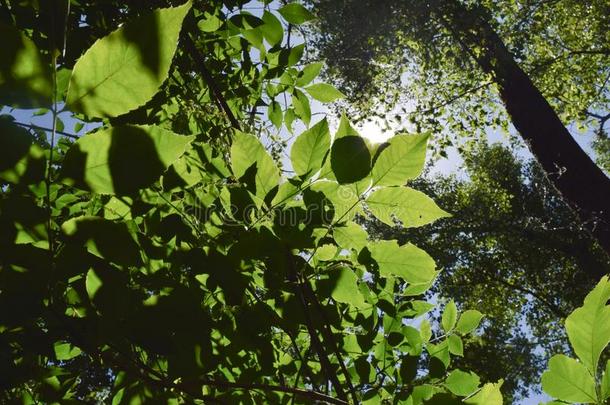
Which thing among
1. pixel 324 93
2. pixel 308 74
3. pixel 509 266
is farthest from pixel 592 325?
pixel 509 266

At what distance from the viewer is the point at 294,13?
5.93ft

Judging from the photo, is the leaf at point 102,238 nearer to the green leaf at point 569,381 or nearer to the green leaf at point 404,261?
the green leaf at point 404,261

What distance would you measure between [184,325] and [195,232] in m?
0.50

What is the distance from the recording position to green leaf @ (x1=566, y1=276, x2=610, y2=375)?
778 mm

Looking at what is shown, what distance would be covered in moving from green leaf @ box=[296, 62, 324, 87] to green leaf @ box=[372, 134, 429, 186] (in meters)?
1.22

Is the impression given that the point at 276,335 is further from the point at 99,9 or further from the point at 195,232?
the point at 99,9

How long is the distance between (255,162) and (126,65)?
0.44m

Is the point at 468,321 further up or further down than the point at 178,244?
further down

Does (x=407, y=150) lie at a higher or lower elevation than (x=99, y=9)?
lower

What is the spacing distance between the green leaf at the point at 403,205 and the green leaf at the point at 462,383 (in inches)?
33.5

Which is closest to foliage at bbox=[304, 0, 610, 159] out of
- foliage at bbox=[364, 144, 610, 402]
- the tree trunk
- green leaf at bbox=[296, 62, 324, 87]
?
the tree trunk

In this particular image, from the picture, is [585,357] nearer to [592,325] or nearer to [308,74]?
[592,325]

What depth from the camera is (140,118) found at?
4.26ft

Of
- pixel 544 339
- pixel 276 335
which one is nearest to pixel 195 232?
pixel 276 335
